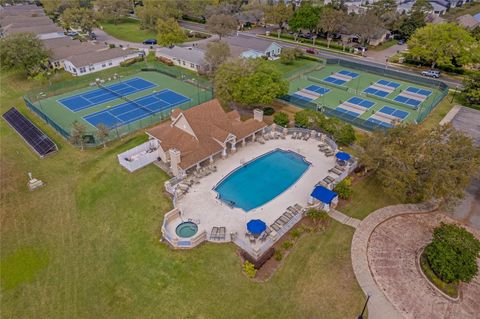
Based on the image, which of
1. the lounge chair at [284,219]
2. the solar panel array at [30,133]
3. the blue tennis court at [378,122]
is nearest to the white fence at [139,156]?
the solar panel array at [30,133]

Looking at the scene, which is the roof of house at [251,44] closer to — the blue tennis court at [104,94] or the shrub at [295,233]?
the blue tennis court at [104,94]

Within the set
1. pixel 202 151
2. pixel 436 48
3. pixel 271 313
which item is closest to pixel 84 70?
pixel 202 151

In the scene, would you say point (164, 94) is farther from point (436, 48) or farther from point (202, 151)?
point (436, 48)

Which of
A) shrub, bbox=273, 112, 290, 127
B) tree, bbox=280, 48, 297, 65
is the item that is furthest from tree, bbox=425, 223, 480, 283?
tree, bbox=280, 48, 297, 65

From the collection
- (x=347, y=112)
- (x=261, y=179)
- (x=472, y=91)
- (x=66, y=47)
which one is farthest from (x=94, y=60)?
(x=472, y=91)

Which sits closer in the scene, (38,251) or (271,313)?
(271,313)

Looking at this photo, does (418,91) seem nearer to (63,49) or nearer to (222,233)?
(222,233)
